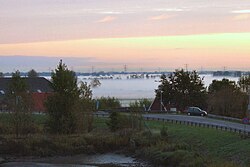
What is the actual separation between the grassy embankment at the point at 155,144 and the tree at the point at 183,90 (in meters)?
30.4

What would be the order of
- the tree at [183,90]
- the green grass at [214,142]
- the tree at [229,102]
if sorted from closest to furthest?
1. the green grass at [214,142]
2. the tree at [229,102]
3. the tree at [183,90]

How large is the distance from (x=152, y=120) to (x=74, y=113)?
14.1m

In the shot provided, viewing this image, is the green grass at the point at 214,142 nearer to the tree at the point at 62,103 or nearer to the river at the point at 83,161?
the river at the point at 83,161

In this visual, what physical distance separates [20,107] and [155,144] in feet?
65.0

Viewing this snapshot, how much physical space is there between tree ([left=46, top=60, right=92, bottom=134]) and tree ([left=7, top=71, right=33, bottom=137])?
3.62 m

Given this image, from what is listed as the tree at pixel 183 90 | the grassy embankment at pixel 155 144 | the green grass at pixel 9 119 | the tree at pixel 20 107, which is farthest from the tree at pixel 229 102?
the tree at pixel 20 107

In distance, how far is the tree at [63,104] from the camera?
60.1 meters

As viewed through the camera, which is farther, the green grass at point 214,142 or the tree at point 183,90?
the tree at point 183,90

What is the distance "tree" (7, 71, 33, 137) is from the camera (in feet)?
204

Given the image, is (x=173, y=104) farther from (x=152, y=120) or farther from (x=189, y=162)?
(x=189, y=162)

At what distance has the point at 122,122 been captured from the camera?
63688 millimetres

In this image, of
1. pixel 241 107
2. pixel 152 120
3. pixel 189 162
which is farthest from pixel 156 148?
pixel 241 107

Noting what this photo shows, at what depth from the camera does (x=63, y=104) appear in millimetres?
60219

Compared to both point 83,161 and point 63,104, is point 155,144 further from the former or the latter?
point 63,104
